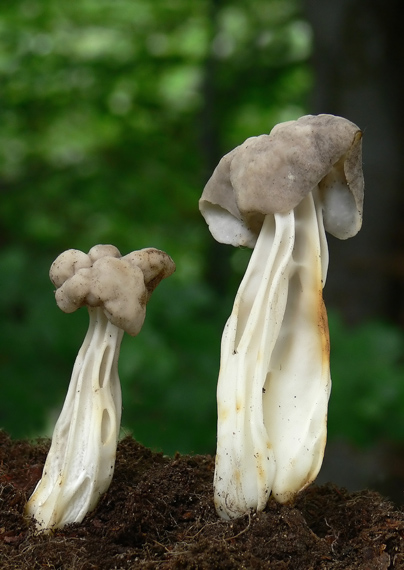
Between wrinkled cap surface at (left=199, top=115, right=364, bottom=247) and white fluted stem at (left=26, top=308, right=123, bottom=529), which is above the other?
wrinkled cap surface at (left=199, top=115, right=364, bottom=247)

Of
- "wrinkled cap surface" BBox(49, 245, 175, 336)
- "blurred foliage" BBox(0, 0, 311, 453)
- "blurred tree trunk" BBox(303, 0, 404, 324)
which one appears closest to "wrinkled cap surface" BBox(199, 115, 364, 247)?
"wrinkled cap surface" BBox(49, 245, 175, 336)

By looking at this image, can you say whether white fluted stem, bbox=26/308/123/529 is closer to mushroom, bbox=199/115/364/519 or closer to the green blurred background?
mushroom, bbox=199/115/364/519

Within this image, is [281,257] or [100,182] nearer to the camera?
[281,257]

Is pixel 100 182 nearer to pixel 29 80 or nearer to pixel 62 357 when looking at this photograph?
pixel 29 80

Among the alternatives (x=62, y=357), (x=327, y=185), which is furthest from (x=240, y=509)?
(x=62, y=357)

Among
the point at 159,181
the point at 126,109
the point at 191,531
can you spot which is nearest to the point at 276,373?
the point at 191,531

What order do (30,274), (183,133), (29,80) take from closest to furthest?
(30,274), (29,80), (183,133)

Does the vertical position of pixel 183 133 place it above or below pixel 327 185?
above
